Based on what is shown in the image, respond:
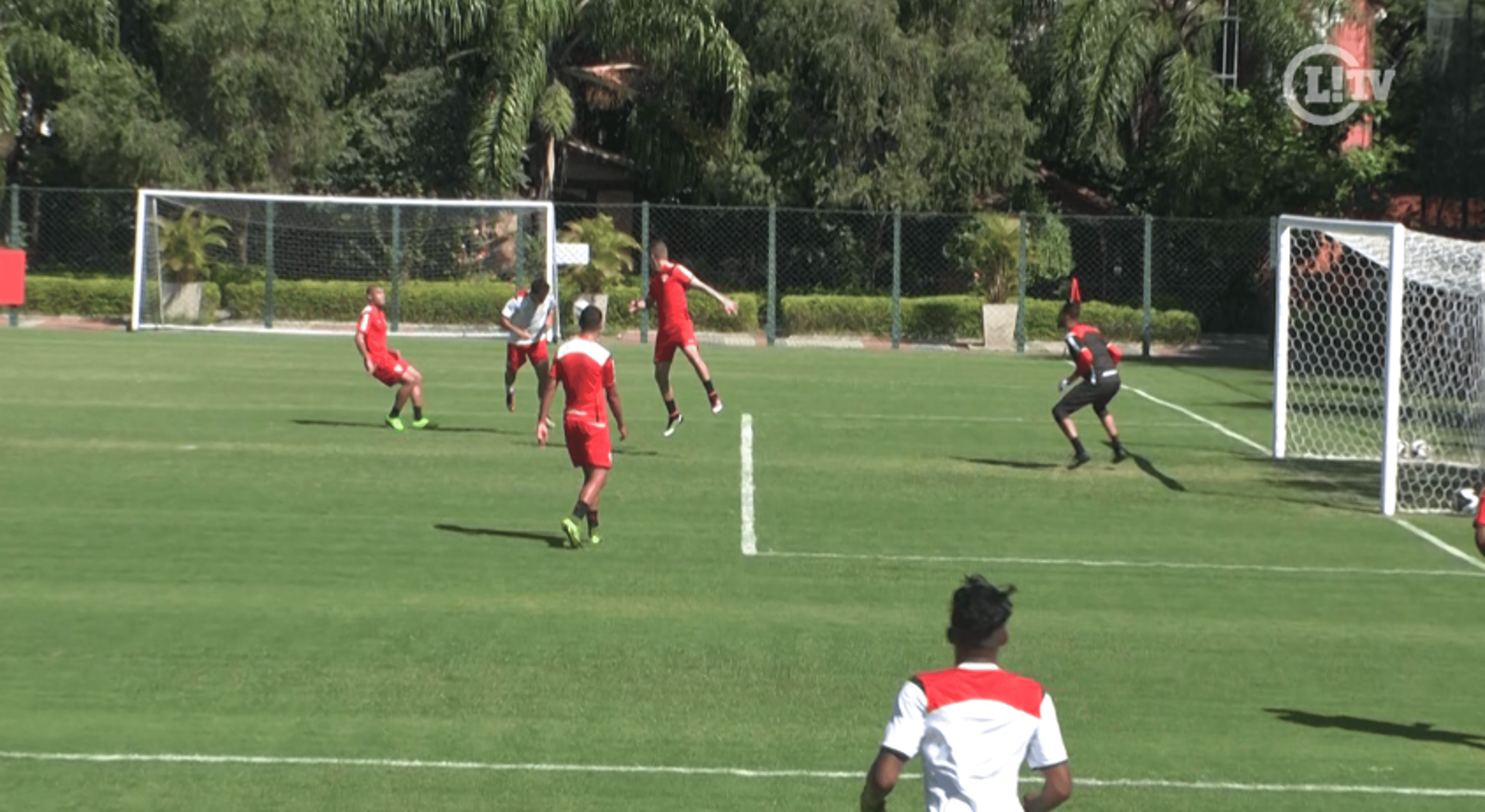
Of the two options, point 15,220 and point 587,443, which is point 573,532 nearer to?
point 587,443

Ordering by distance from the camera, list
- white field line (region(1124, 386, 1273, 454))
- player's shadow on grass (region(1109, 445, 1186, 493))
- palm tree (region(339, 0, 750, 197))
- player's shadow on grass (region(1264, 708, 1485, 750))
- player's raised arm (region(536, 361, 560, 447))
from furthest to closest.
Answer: palm tree (region(339, 0, 750, 197)) → white field line (region(1124, 386, 1273, 454)) → player's shadow on grass (region(1109, 445, 1186, 493)) → player's raised arm (region(536, 361, 560, 447)) → player's shadow on grass (region(1264, 708, 1485, 750))

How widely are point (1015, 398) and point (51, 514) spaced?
15.5 metres

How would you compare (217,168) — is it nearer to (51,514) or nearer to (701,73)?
(701,73)

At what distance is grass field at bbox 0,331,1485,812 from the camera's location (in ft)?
31.1

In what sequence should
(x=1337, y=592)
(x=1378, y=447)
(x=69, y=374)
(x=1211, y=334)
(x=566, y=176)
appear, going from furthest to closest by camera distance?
(x=566, y=176) → (x=1211, y=334) → (x=69, y=374) → (x=1378, y=447) → (x=1337, y=592)

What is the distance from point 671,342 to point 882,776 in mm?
16636

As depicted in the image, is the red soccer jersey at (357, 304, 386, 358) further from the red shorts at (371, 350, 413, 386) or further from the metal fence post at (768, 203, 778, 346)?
the metal fence post at (768, 203, 778, 346)

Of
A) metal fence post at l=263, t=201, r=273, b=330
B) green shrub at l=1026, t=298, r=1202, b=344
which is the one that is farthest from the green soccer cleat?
green shrub at l=1026, t=298, r=1202, b=344

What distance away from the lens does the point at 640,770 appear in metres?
9.39

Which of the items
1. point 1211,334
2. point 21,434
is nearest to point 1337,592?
point 21,434

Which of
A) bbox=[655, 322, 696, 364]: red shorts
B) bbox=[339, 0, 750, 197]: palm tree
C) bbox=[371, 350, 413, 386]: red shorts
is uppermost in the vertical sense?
bbox=[339, 0, 750, 197]: palm tree

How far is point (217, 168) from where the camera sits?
4038cm

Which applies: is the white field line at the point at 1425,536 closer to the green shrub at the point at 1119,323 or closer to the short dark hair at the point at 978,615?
the short dark hair at the point at 978,615

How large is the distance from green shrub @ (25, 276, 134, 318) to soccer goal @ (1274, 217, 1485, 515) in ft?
76.5
